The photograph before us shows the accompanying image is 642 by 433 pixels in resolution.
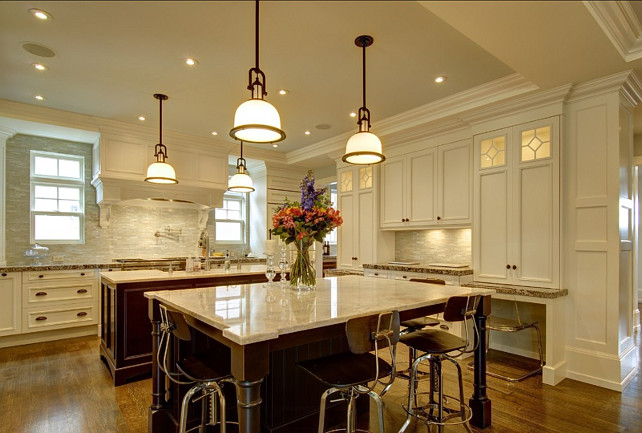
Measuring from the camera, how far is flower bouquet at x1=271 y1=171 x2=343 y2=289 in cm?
240

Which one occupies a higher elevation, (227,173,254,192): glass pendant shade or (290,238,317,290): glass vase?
(227,173,254,192): glass pendant shade

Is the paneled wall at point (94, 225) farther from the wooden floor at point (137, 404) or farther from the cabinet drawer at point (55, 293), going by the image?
the wooden floor at point (137, 404)

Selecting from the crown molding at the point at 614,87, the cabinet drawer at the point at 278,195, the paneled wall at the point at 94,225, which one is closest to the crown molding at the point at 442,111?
the crown molding at the point at 614,87

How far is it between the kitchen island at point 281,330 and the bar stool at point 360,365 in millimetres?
93

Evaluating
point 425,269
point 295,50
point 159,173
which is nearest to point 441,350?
point 425,269

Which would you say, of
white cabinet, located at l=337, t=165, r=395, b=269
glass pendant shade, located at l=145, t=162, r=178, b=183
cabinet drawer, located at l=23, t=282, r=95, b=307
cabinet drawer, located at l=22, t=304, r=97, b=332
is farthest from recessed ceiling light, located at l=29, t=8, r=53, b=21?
white cabinet, located at l=337, t=165, r=395, b=269

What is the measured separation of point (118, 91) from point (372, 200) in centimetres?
340

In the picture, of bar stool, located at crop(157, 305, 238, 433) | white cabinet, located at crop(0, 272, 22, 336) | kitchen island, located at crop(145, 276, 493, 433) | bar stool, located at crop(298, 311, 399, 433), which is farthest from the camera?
white cabinet, located at crop(0, 272, 22, 336)

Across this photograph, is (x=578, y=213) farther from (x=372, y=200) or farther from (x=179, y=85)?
(x=179, y=85)

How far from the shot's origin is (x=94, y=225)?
5.28 meters

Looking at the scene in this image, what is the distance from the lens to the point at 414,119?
431 cm

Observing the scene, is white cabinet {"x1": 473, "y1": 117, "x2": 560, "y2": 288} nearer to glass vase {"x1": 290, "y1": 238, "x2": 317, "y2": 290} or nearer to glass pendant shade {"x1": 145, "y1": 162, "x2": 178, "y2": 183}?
glass vase {"x1": 290, "y1": 238, "x2": 317, "y2": 290}

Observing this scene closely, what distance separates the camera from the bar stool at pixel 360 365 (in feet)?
5.15

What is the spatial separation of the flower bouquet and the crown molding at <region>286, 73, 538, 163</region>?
88.5 inches
